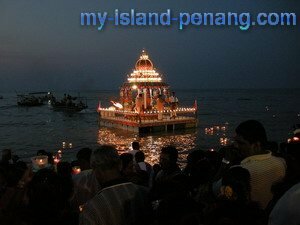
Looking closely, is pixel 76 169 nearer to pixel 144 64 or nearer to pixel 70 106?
pixel 144 64

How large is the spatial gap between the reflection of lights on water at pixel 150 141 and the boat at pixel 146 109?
1.57m

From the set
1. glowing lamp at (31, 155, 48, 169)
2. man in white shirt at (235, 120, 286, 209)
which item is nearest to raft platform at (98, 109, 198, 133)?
glowing lamp at (31, 155, 48, 169)

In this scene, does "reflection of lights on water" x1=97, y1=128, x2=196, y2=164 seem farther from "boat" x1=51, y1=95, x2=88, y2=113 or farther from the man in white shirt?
"boat" x1=51, y1=95, x2=88, y2=113

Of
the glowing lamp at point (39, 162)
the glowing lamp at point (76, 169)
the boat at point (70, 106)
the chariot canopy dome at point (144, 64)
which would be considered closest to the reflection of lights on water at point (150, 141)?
the chariot canopy dome at point (144, 64)

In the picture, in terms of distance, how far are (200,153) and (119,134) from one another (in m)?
29.0

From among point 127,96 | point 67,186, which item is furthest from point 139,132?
point 67,186

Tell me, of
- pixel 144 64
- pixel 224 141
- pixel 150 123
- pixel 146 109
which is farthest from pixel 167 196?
pixel 144 64

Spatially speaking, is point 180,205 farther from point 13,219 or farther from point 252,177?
point 13,219

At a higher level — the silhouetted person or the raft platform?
the silhouetted person

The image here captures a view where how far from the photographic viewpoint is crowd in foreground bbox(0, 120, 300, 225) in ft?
9.43

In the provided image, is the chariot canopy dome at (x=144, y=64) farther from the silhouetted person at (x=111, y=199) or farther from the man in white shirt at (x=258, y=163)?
the silhouetted person at (x=111, y=199)

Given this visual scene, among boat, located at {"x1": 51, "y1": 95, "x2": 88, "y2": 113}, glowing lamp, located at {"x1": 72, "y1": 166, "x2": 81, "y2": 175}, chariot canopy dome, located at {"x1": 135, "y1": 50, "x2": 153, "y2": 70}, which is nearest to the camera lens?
glowing lamp, located at {"x1": 72, "y1": 166, "x2": 81, "y2": 175}

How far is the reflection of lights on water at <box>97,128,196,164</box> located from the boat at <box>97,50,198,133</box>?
157cm

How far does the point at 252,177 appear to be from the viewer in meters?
3.80
